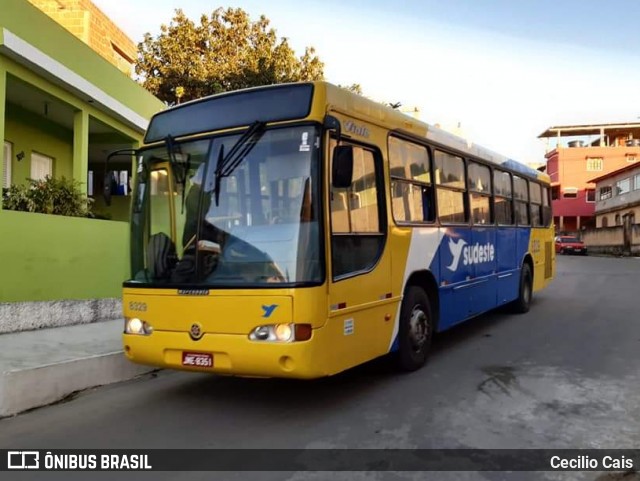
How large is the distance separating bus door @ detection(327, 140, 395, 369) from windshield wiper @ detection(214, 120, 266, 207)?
0.68 m

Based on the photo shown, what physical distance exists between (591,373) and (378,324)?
2.67 meters

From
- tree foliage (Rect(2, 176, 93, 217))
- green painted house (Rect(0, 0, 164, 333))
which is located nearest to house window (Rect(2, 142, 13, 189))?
green painted house (Rect(0, 0, 164, 333))

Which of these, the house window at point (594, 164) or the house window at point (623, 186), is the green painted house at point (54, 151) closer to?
the house window at point (623, 186)

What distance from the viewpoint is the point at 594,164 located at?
2064 inches

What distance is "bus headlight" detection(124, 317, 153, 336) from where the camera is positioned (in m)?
5.28

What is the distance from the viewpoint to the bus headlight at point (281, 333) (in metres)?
4.61

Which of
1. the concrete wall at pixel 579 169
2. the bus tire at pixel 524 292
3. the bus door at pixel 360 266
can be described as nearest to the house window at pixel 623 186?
the concrete wall at pixel 579 169

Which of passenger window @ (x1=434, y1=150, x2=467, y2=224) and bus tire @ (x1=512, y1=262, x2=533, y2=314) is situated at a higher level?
passenger window @ (x1=434, y1=150, x2=467, y2=224)

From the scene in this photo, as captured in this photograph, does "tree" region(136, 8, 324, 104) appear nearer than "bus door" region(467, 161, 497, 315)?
No

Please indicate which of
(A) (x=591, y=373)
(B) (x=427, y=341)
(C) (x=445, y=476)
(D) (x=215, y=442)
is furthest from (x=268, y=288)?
(A) (x=591, y=373)

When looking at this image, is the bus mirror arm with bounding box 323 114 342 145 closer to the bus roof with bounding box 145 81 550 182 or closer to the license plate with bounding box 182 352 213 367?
the bus roof with bounding box 145 81 550 182

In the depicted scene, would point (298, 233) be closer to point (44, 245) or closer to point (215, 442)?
point (215, 442)

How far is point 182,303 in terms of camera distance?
16.5ft

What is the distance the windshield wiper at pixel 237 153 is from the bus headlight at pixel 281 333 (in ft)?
4.00
